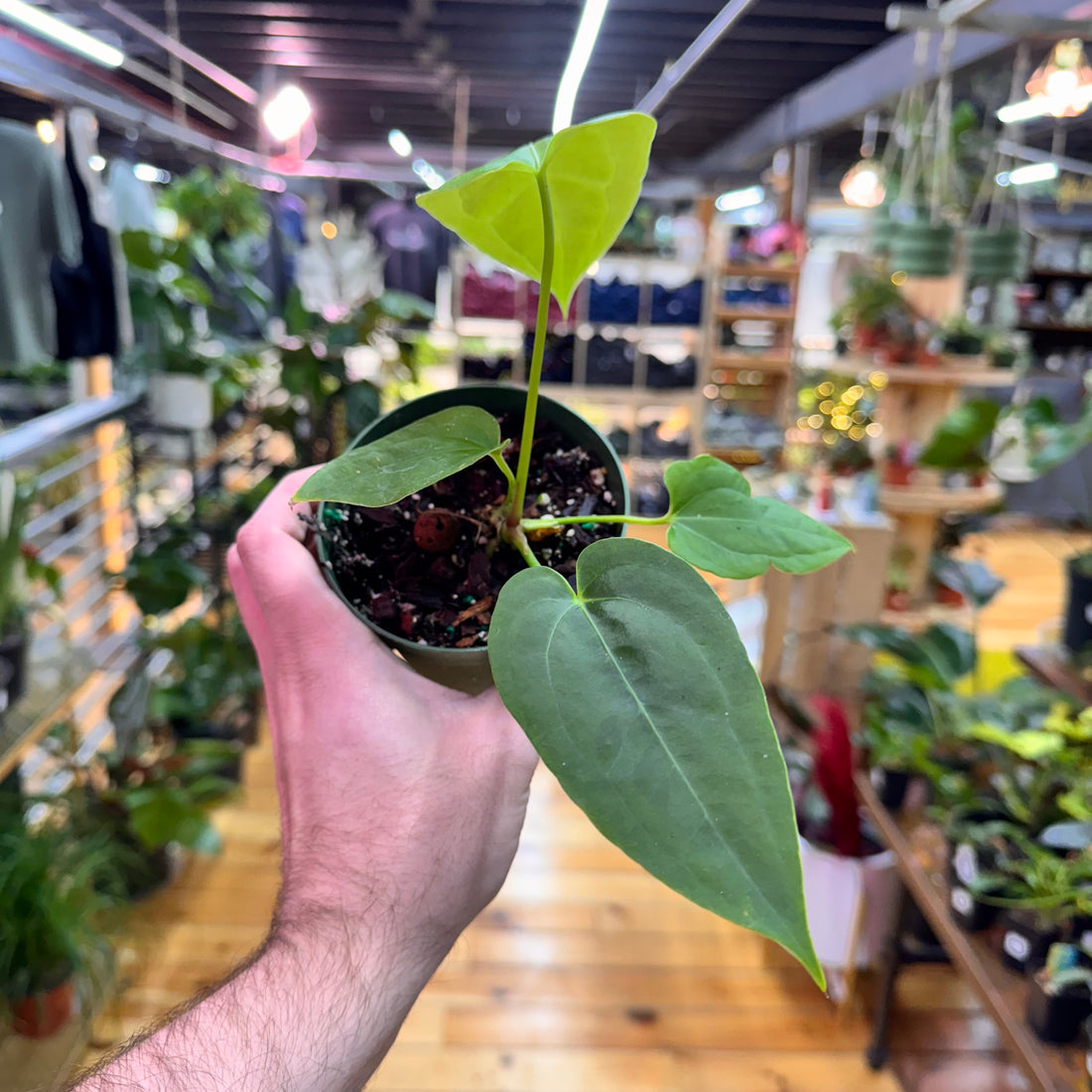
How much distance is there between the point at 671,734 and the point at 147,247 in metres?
2.48

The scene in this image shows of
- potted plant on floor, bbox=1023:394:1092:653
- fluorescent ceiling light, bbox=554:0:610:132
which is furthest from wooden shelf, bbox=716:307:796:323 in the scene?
potted plant on floor, bbox=1023:394:1092:653

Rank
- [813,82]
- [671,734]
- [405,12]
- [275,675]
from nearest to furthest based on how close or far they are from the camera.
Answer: [671,734], [275,675], [405,12], [813,82]

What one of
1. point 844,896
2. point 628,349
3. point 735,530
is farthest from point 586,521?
point 628,349

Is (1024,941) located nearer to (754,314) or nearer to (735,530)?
(735,530)

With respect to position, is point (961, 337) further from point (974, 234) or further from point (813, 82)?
point (813, 82)

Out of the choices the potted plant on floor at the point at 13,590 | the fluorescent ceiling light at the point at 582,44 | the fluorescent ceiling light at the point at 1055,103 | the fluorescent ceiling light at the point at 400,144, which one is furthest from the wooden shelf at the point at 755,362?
the potted plant on floor at the point at 13,590

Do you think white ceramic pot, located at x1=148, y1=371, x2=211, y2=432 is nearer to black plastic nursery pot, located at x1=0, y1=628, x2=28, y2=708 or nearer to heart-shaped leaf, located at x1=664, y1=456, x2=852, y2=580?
black plastic nursery pot, located at x1=0, y1=628, x2=28, y2=708

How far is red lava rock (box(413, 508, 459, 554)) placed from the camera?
2.02 feet

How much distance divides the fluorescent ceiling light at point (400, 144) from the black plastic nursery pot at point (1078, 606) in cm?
616

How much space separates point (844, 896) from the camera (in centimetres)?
206

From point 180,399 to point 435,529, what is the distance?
2254 millimetres

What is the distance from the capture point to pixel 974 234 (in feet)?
9.35

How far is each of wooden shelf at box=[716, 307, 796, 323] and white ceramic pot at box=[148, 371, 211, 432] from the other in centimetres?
297

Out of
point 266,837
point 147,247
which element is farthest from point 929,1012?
point 147,247
